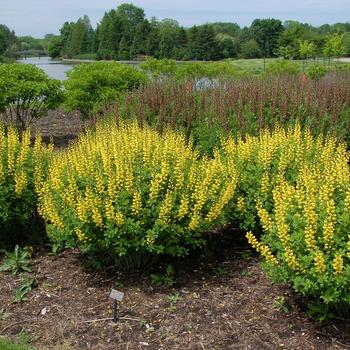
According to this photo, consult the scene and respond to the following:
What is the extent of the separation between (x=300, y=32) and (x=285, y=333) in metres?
48.0

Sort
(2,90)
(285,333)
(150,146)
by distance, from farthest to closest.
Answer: (2,90), (150,146), (285,333)

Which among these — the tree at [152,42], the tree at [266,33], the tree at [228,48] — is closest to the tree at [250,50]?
the tree at [228,48]

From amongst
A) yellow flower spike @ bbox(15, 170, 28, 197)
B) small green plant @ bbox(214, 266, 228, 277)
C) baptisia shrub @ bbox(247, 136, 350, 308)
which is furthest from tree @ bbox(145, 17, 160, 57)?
baptisia shrub @ bbox(247, 136, 350, 308)

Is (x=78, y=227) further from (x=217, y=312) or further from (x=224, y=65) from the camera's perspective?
(x=224, y=65)

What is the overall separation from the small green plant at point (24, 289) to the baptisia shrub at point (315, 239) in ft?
5.70

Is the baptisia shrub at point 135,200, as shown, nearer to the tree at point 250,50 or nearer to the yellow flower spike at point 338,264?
the yellow flower spike at point 338,264

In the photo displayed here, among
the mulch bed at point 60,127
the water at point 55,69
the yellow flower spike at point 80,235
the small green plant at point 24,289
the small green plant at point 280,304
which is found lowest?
the water at point 55,69

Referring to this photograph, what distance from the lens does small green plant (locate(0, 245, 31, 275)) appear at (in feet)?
14.2

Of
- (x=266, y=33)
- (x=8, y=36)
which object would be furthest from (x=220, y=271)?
(x=8, y=36)

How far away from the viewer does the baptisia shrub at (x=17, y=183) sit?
4.50 metres

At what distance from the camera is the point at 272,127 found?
24.4 feet

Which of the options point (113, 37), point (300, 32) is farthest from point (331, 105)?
point (113, 37)

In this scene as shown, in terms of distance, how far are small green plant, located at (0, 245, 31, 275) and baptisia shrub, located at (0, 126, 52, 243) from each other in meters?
0.31

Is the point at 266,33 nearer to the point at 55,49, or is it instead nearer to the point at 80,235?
the point at 55,49
